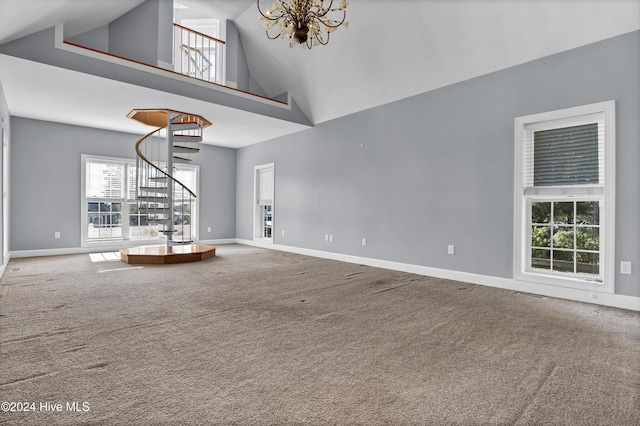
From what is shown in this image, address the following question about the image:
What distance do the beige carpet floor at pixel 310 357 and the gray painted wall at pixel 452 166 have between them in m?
0.92

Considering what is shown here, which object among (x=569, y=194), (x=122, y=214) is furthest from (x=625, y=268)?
(x=122, y=214)

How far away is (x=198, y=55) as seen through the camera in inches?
252

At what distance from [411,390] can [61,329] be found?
2.61m

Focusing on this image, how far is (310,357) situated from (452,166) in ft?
11.6

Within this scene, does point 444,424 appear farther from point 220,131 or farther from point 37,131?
point 37,131

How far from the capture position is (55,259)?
5898mm

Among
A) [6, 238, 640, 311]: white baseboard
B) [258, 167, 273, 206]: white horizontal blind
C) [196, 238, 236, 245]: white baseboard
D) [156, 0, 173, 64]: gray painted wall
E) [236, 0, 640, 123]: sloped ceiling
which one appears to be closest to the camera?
[6, 238, 640, 311]: white baseboard

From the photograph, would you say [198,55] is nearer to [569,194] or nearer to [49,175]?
[49,175]

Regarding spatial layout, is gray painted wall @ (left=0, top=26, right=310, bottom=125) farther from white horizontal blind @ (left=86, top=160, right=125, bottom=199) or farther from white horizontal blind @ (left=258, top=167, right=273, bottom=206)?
white horizontal blind @ (left=86, top=160, right=125, bottom=199)

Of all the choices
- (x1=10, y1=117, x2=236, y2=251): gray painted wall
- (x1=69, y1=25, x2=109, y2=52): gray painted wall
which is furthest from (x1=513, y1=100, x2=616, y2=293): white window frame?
(x1=10, y1=117, x2=236, y2=251): gray painted wall

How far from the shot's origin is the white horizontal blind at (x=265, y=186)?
8086mm

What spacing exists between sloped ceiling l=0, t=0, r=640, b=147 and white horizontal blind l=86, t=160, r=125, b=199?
4.52ft

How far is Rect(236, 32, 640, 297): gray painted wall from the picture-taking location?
3332 mm

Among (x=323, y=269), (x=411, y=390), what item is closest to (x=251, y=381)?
(x=411, y=390)
